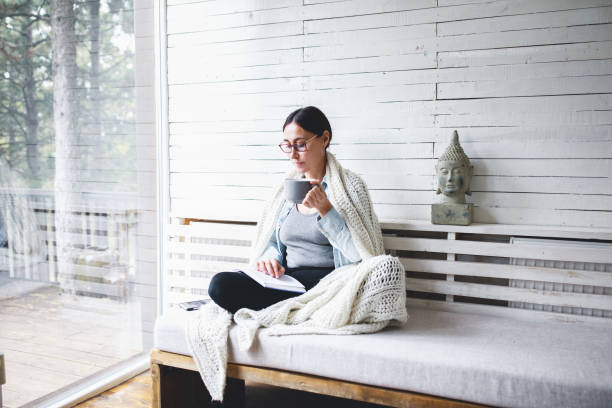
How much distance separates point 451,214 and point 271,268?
0.79 metres

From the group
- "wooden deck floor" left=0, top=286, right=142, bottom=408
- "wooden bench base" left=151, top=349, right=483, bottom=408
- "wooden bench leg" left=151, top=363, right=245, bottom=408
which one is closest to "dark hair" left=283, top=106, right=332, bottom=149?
"wooden bench base" left=151, top=349, right=483, bottom=408

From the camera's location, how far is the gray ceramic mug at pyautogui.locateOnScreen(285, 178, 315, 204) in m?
1.71

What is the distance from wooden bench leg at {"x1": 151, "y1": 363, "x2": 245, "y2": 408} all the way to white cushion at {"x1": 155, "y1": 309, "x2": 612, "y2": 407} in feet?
0.40

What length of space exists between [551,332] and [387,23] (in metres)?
1.48

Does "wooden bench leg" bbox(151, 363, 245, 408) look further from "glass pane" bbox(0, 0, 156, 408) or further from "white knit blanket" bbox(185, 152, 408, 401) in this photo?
"glass pane" bbox(0, 0, 156, 408)

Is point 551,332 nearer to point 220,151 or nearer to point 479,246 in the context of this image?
point 479,246

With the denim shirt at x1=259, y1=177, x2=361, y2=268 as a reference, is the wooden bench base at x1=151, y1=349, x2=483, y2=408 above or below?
below

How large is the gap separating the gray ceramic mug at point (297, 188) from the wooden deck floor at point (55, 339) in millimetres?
1115

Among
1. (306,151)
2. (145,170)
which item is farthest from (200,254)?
(306,151)

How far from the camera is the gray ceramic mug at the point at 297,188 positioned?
1.71m

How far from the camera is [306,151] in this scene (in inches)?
76.8

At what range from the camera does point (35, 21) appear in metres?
1.86

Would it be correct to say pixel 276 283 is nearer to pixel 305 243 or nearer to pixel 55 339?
pixel 305 243

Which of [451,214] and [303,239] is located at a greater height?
[451,214]
